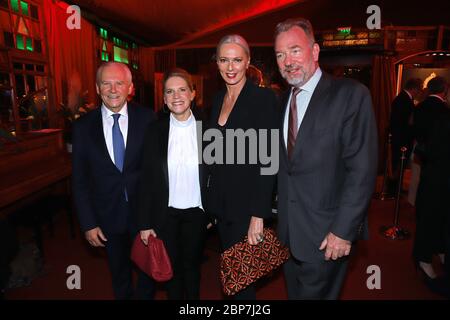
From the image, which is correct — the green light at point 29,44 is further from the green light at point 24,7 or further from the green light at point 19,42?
the green light at point 24,7

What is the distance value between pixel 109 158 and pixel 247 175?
3.04ft

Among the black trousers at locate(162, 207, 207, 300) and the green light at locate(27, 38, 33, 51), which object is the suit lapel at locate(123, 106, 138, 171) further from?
the green light at locate(27, 38, 33, 51)

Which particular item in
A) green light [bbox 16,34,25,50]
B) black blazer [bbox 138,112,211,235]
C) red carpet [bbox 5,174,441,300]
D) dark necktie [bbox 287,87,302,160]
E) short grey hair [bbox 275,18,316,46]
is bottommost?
red carpet [bbox 5,174,441,300]

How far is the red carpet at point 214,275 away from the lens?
112 inches

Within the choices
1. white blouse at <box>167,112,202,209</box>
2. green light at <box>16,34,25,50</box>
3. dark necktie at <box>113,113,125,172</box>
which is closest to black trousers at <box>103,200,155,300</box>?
dark necktie at <box>113,113,125,172</box>

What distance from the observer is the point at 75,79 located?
20.9 ft

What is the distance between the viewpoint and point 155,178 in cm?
198

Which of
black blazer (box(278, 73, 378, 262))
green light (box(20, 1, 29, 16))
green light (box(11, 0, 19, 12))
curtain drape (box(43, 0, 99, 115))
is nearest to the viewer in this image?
black blazer (box(278, 73, 378, 262))

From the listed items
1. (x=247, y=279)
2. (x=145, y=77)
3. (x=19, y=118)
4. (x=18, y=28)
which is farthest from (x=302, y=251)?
(x=145, y=77)

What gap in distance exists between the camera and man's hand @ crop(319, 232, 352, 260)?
A: 1.65 m

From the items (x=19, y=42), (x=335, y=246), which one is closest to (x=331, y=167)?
(x=335, y=246)

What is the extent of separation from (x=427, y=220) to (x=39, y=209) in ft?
13.4

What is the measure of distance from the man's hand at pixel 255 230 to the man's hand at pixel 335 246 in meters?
0.36

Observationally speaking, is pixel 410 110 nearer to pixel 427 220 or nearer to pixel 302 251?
pixel 427 220
